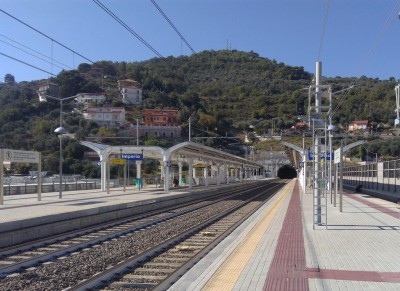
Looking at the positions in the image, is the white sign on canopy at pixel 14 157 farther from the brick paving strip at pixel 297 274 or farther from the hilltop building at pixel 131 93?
the hilltop building at pixel 131 93

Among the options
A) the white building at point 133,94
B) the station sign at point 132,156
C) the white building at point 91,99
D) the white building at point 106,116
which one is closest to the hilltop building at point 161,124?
the white building at point 106,116

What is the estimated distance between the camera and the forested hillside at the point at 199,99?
159ft

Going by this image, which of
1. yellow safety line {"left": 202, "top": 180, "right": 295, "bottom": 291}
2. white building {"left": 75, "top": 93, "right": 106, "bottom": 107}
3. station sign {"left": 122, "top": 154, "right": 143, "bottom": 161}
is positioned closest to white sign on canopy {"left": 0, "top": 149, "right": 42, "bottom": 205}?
station sign {"left": 122, "top": 154, "right": 143, "bottom": 161}

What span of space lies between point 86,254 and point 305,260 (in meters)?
5.49

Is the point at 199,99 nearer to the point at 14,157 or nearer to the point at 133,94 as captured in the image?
the point at 133,94

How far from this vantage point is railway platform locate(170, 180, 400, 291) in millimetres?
7742

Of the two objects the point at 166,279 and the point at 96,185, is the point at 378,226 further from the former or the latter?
the point at 96,185

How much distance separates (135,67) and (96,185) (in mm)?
71995

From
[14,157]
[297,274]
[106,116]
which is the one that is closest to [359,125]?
[14,157]

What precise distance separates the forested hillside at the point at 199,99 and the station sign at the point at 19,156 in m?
8.64

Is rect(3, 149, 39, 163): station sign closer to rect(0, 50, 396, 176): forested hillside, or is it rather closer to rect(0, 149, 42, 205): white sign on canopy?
rect(0, 149, 42, 205): white sign on canopy

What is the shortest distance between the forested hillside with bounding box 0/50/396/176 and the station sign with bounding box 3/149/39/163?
864cm

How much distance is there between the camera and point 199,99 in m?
101

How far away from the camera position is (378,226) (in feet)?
50.8
